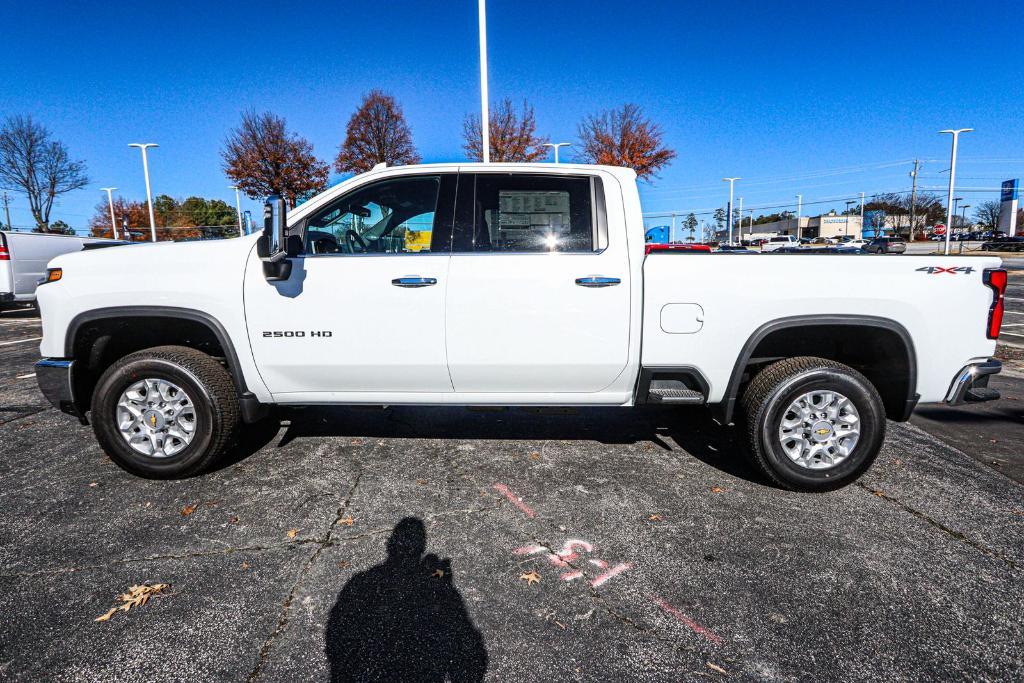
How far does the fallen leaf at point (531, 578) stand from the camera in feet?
8.73

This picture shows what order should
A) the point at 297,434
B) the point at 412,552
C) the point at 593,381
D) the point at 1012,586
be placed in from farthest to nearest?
the point at 297,434 < the point at 593,381 < the point at 412,552 < the point at 1012,586

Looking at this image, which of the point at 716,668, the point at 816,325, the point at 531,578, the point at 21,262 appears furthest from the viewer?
the point at 21,262

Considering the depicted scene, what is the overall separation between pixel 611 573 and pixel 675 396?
1240 millimetres

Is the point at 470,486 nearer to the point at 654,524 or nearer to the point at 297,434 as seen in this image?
the point at 654,524

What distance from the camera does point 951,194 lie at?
35.8 metres

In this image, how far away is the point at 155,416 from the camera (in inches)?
144

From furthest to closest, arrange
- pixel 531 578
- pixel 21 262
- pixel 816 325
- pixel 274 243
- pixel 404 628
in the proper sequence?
pixel 21 262, pixel 816 325, pixel 274 243, pixel 531 578, pixel 404 628

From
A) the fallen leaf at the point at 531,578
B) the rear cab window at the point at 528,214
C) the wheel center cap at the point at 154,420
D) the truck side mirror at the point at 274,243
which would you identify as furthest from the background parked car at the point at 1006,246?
the wheel center cap at the point at 154,420

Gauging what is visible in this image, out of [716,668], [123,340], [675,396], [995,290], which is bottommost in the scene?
[716,668]

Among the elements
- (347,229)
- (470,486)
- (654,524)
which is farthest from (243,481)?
(654,524)

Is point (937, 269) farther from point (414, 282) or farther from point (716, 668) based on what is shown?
point (414, 282)

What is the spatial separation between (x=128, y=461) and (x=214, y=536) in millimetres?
1113

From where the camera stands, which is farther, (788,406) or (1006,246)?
(1006,246)

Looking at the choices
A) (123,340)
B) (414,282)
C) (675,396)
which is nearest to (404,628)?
(414,282)
